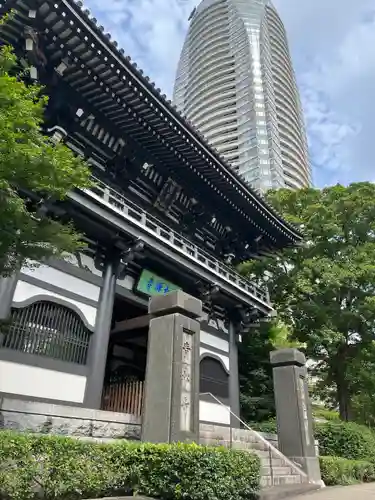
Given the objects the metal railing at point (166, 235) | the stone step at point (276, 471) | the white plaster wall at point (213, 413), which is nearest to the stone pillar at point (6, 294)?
the metal railing at point (166, 235)

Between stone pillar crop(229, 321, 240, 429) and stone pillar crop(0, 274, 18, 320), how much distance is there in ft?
32.2

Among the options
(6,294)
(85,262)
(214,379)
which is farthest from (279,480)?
(6,294)

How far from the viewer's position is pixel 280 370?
12352mm

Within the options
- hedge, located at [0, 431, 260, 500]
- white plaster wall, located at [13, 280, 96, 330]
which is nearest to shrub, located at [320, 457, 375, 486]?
hedge, located at [0, 431, 260, 500]

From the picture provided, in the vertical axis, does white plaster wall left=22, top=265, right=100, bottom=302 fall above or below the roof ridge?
below

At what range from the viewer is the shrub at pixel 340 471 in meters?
11.6

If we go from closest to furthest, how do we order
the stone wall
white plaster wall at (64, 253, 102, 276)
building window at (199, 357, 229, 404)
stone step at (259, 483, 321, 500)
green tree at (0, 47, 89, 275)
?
1. green tree at (0, 47, 89, 275)
2. the stone wall
3. stone step at (259, 483, 321, 500)
4. white plaster wall at (64, 253, 102, 276)
5. building window at (199, 357, 229, 404)

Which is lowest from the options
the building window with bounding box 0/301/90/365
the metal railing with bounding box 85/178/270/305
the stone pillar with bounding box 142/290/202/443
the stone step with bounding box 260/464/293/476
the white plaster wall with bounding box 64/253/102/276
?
the stone step with bounding box 260/464/293/476

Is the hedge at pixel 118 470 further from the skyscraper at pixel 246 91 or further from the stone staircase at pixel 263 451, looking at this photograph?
the skyscraper at pixel 246 91

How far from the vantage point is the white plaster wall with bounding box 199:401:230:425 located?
14.0 metres

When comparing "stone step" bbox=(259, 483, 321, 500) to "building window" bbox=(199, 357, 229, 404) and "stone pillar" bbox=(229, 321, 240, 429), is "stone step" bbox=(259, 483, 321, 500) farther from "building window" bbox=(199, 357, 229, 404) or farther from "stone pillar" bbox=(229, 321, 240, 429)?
"stone pillar" bbox=(229, 321, 240, 429)

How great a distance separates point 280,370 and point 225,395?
417 centimetres

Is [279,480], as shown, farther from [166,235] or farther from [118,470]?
[166,235]

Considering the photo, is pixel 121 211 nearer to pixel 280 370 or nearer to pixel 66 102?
pixel 66 102
